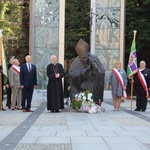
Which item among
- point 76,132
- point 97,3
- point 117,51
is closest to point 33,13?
point 97,3

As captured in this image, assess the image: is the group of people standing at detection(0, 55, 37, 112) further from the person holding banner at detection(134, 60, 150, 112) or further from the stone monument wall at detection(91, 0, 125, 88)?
the stone monument wall at detection(91, 0, 125, 88)

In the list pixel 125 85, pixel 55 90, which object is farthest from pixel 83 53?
pixel 125 85

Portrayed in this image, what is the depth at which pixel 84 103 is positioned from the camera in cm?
1372

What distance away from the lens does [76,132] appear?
868cm

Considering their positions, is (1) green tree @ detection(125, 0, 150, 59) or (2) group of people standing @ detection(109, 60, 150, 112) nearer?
(2) group of people standing @ detection(109, 60, 150, 112)

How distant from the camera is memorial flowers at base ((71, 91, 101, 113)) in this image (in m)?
13.7

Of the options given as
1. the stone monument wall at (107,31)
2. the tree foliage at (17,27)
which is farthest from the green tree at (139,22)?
the tree foliage at (17,27)

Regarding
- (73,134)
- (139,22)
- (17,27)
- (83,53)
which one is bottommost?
(73,134)

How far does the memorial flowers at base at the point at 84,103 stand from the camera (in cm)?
1370

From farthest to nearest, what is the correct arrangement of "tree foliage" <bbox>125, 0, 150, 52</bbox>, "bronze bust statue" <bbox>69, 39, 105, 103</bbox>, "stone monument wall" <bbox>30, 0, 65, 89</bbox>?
1. "tree foliage" <bbox>125, 0, 150, 52</bbox>
2. "stone monument wall" <bbox>30, 0, 65, 89</bbox>
3. "bronze bust statue" <bbox>69, 39, 105, 103</bbox>

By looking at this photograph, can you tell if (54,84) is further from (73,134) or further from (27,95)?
(73,134)

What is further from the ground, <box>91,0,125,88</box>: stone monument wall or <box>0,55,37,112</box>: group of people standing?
<box>91,0,125,88</box>: stone monument wall

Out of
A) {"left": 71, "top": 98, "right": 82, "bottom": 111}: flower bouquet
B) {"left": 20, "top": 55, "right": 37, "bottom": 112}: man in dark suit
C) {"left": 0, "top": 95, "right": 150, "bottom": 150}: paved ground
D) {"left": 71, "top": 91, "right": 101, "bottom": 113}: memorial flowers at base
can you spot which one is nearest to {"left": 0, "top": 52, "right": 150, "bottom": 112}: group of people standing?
{"left": 20, "top": 55, "right": 37, "bottom": 112}: man in dark suit

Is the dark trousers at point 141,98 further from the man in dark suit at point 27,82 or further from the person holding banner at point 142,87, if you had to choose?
the man in dark suit at point 27,82
